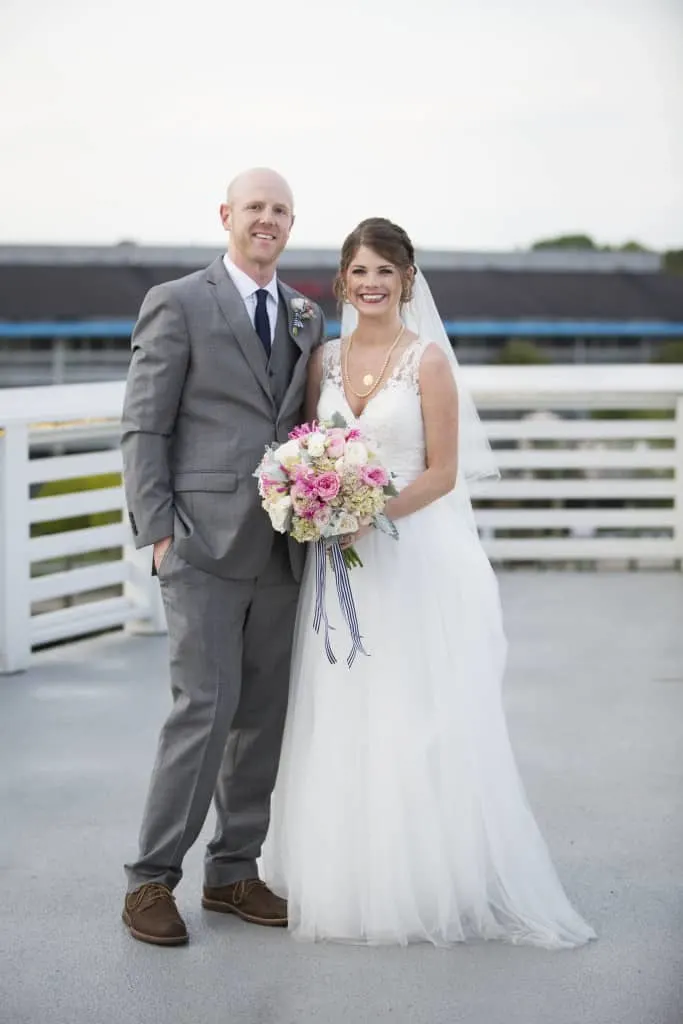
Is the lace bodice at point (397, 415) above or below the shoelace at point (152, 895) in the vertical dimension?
above

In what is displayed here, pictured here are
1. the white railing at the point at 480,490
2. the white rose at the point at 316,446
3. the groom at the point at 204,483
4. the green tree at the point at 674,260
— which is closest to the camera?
the white rose at the point at 316,446

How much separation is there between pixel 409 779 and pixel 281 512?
2.27 ft

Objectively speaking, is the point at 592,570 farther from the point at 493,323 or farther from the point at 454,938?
the point at 493,323

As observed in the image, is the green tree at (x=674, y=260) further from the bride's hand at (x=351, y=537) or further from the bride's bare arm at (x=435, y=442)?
→ the bride's hand at (x=351, y=537)

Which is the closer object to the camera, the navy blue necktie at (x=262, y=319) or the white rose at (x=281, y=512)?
the white rose at (x=281, y=512)

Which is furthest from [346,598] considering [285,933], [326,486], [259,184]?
[259,184]

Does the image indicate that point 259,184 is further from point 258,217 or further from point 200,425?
point 200,425

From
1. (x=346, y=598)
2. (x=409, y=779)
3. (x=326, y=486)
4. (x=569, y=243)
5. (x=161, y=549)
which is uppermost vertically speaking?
(x=569, y=243)

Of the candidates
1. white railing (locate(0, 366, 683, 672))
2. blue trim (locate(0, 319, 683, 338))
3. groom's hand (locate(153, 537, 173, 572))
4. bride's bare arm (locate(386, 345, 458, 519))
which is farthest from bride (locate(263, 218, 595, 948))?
blue trim (locate(0, 319, 683, 338))

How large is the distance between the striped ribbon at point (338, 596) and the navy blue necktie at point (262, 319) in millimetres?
451

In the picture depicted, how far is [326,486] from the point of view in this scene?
2.71m

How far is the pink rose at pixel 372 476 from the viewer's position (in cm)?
Result: 276

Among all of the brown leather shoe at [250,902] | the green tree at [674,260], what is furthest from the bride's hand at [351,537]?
the green tree at [674,260]

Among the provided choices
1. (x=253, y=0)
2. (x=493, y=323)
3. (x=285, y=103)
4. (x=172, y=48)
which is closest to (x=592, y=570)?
(x=253, y=0)
